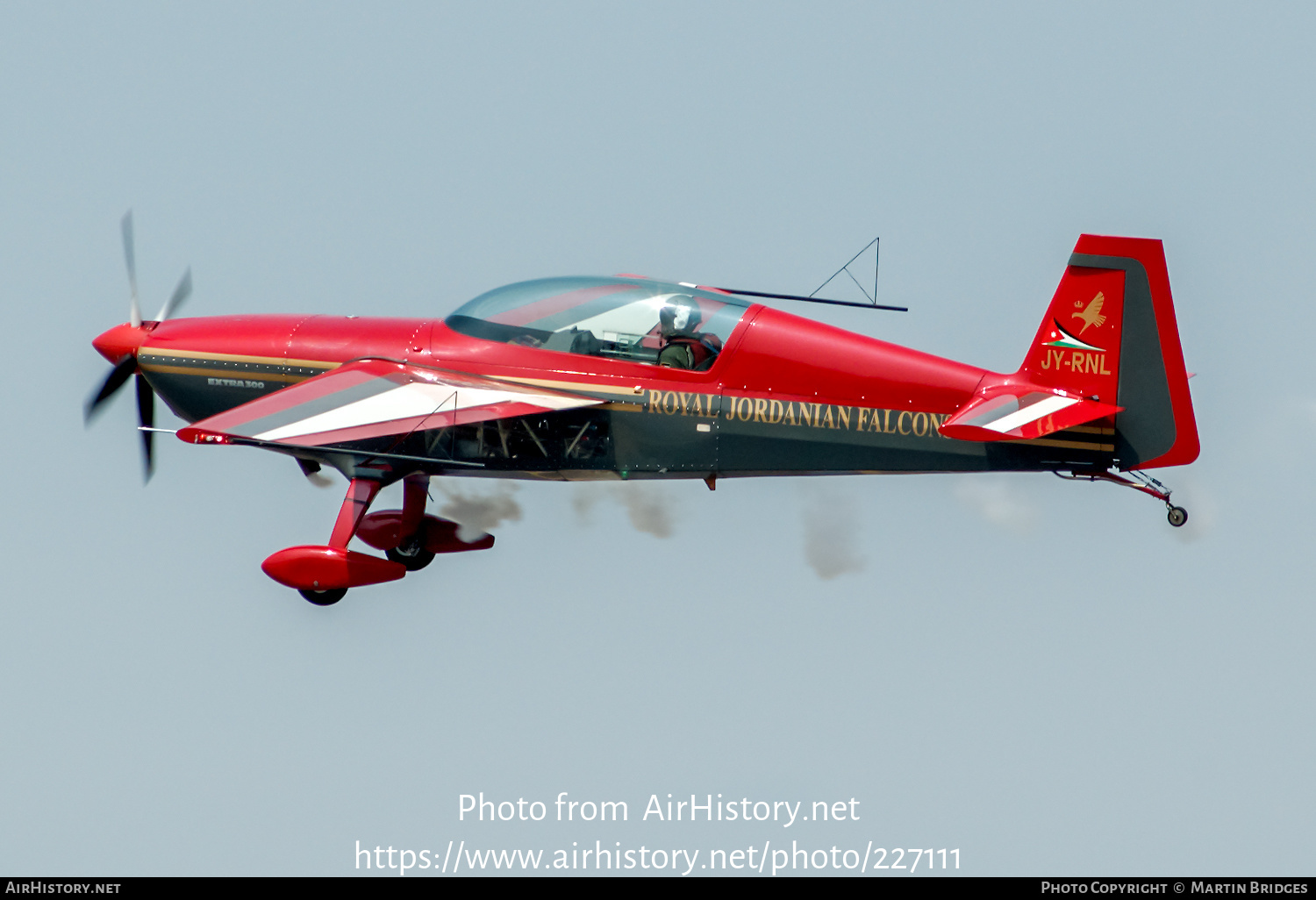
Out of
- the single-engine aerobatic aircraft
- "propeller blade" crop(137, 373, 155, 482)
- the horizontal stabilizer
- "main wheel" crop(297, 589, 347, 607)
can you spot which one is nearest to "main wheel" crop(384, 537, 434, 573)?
the single-engine aerobatic aircraft

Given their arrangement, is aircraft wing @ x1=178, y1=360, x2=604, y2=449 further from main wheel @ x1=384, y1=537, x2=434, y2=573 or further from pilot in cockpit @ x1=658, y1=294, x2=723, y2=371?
main wheel @ x1=384, y1=537, x2=434, y2=573

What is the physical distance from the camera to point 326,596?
667 inches

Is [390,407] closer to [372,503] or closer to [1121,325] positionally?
[372,503]

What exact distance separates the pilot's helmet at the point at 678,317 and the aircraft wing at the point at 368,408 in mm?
920

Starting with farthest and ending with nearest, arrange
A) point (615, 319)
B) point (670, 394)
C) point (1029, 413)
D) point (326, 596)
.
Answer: point (326, 596) < point (615, 319) < point (670, 394) < point (1029, 413)

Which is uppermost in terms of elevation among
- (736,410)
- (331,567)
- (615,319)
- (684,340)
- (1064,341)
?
(1064,341)

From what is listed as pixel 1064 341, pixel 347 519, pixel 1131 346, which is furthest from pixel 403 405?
pixel 1131 346

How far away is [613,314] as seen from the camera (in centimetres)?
1653

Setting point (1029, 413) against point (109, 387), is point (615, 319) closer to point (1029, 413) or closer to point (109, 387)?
point (1029, 413)

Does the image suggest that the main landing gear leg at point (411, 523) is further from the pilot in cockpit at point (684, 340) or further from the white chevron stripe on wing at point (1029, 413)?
the white chevron stripe on wing at point (1029, 413)

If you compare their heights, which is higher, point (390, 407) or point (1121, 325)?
point (1121, 325)

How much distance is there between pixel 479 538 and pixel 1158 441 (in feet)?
21.4

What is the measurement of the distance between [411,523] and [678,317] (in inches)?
141

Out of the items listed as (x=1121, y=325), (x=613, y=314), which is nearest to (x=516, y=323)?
(x=613, y=314)
